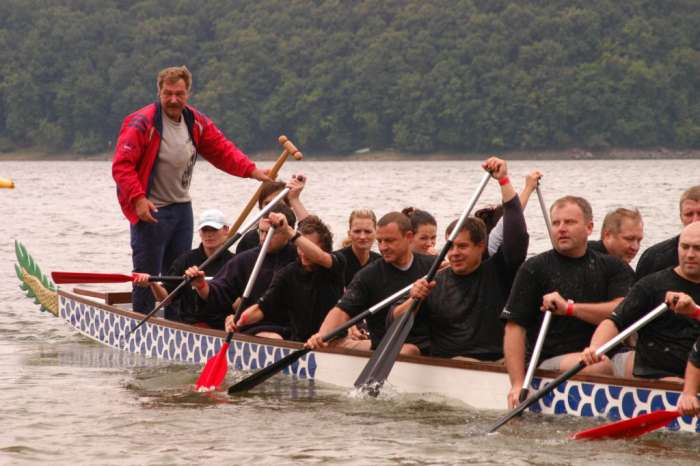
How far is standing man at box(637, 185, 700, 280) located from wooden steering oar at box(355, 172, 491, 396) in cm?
101

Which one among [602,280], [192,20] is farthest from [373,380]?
[192,20]

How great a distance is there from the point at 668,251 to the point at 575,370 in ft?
3.61

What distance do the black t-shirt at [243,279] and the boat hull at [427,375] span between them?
0.26 m

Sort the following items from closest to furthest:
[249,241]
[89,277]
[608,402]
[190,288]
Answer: [608,402] < [190,288] < [249,241] < [89,277]

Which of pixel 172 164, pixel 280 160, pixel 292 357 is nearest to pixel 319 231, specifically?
pixel 292 357

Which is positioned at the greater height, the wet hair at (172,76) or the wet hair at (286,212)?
the wet hair at (172,76)

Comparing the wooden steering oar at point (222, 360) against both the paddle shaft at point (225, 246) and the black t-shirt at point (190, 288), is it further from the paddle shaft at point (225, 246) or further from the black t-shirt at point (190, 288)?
the black t-shirt at point (190, 288)

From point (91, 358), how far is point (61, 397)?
206cm

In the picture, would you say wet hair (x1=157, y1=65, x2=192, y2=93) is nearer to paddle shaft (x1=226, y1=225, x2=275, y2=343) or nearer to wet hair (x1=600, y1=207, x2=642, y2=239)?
paddle shaft (x1=226, y1=225, x2=275, y2=343)

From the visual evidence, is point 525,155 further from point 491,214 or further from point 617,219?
point 617,219

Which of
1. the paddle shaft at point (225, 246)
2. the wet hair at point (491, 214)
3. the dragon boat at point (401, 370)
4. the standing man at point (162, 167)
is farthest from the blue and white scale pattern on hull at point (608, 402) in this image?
the standing man at point (162, 167)

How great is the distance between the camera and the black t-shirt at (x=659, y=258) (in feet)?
23.6

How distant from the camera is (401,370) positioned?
761 cm

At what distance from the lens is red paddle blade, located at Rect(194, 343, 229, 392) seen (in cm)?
859
